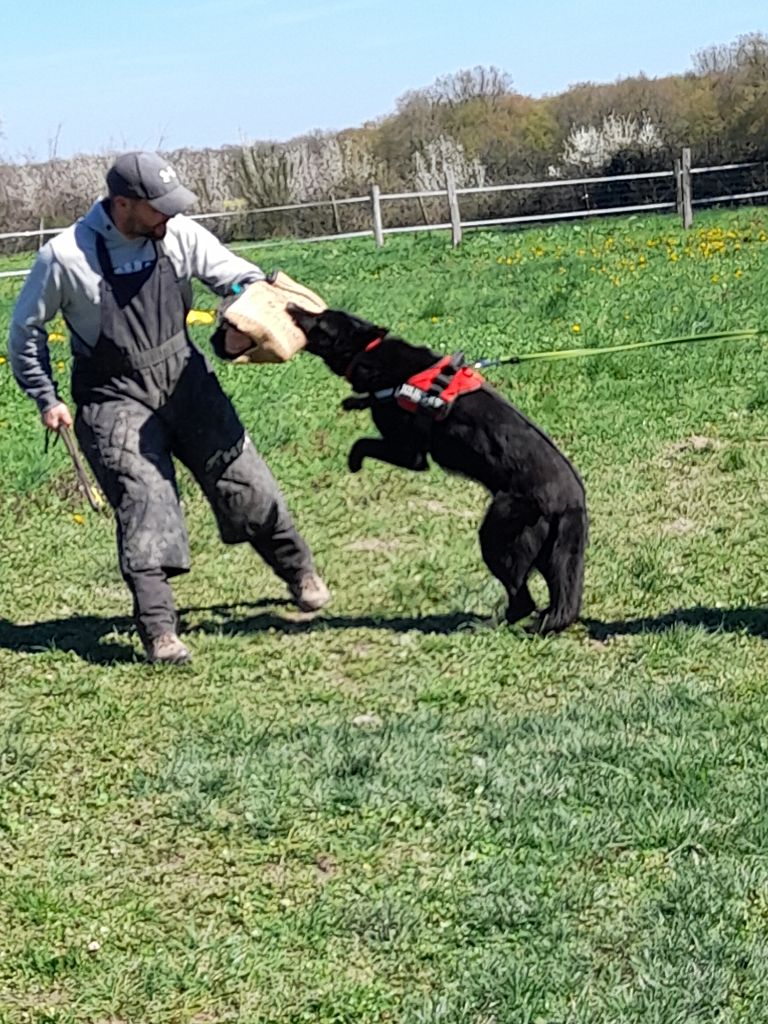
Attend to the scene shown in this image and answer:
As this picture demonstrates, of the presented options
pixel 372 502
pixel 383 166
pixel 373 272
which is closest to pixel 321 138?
pixel 383 166

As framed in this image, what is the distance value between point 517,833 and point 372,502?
416 centimetres

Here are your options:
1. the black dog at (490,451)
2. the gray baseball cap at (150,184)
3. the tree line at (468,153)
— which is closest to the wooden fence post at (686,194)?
the tree line at (468,153)

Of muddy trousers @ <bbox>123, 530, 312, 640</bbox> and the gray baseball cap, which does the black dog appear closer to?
the gray baseball cap

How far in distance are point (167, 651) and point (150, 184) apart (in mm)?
1882

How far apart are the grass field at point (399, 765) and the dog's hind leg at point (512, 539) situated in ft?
0.95

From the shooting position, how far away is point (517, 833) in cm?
380

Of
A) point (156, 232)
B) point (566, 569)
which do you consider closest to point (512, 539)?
point (566, 569)

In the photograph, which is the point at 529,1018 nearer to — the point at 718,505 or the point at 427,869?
the point at 427,869

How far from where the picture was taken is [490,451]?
5.27 meters

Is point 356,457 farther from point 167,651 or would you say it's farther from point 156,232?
point 156,232

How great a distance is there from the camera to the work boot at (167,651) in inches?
215

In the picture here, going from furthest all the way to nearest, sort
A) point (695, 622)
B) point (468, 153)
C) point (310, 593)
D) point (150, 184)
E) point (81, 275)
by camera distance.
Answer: point (468, 153)
point (310, 593)
point (695, 622)
point (81, 275)
point (150, 184)

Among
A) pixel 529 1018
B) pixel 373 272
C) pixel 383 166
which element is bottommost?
pixel 529 1018

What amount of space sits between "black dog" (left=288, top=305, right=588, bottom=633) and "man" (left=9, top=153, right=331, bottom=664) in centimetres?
52
